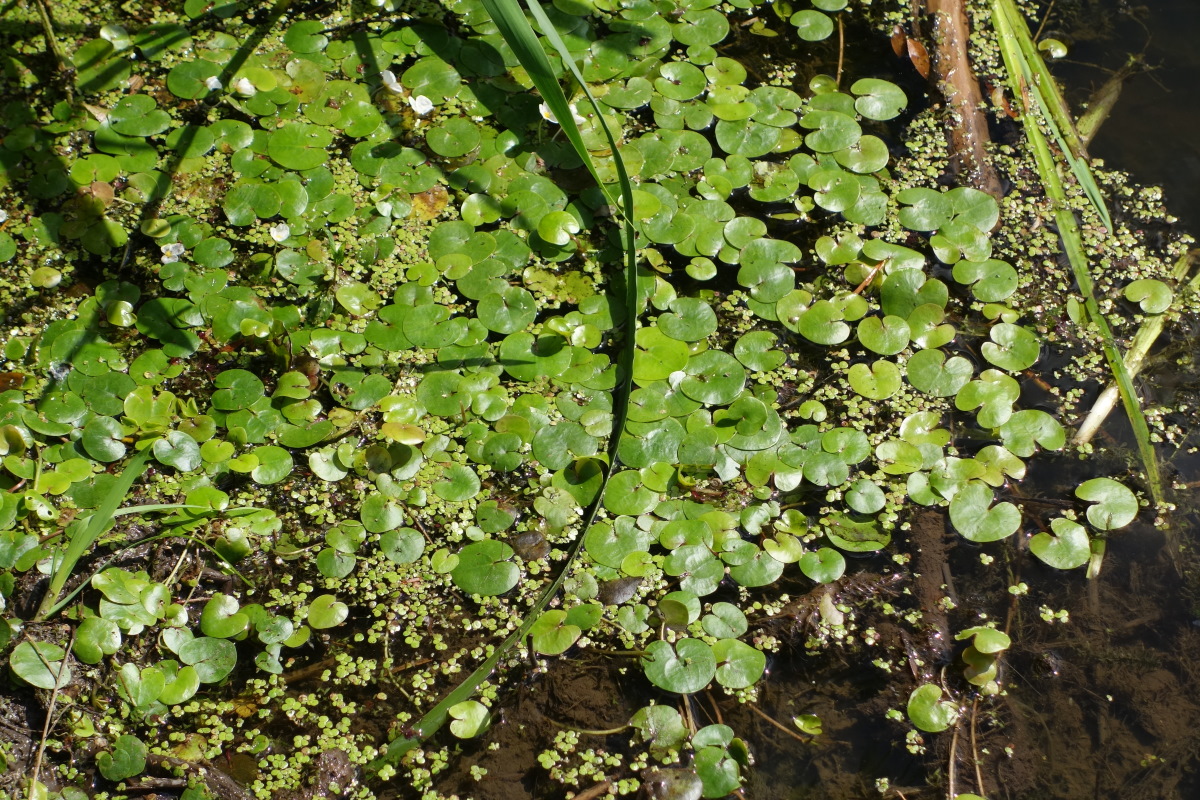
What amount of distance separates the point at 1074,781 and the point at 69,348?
2.96 meters

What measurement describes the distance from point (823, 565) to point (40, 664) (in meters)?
1.97

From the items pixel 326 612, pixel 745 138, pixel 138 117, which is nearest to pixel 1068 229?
pixel 745 138

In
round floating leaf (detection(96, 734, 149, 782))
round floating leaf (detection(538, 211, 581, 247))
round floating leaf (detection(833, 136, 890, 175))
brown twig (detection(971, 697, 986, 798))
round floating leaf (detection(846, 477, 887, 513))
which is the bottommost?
brown twig (detection(971, 697, 986, 798))

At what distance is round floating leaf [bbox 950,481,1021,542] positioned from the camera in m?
2.28

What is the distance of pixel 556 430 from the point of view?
2.39 meters

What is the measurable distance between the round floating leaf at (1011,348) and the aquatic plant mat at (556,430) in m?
0.02

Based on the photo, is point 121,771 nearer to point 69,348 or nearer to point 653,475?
point 69,348

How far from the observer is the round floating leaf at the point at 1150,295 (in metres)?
2.67

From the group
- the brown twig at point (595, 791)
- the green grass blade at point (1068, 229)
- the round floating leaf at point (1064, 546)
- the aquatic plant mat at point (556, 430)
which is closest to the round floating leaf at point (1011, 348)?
the aquatic plant mat at point (556, 430)

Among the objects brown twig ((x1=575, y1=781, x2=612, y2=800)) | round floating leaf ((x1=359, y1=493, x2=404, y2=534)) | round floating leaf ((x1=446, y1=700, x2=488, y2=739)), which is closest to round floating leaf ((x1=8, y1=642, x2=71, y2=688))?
round floating leaf ((x1=359, y1=493, x2=404, y2=534))

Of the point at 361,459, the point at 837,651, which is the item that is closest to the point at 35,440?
the point at 361,459

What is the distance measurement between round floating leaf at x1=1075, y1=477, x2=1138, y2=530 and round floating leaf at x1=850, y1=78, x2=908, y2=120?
1495 millimetres

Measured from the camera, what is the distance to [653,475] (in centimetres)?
234

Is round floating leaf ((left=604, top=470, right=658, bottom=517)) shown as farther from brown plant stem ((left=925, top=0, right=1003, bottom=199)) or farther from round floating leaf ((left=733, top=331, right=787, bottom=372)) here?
brown plant stem ((left=925, top=0, right=1003, bottom=199))
